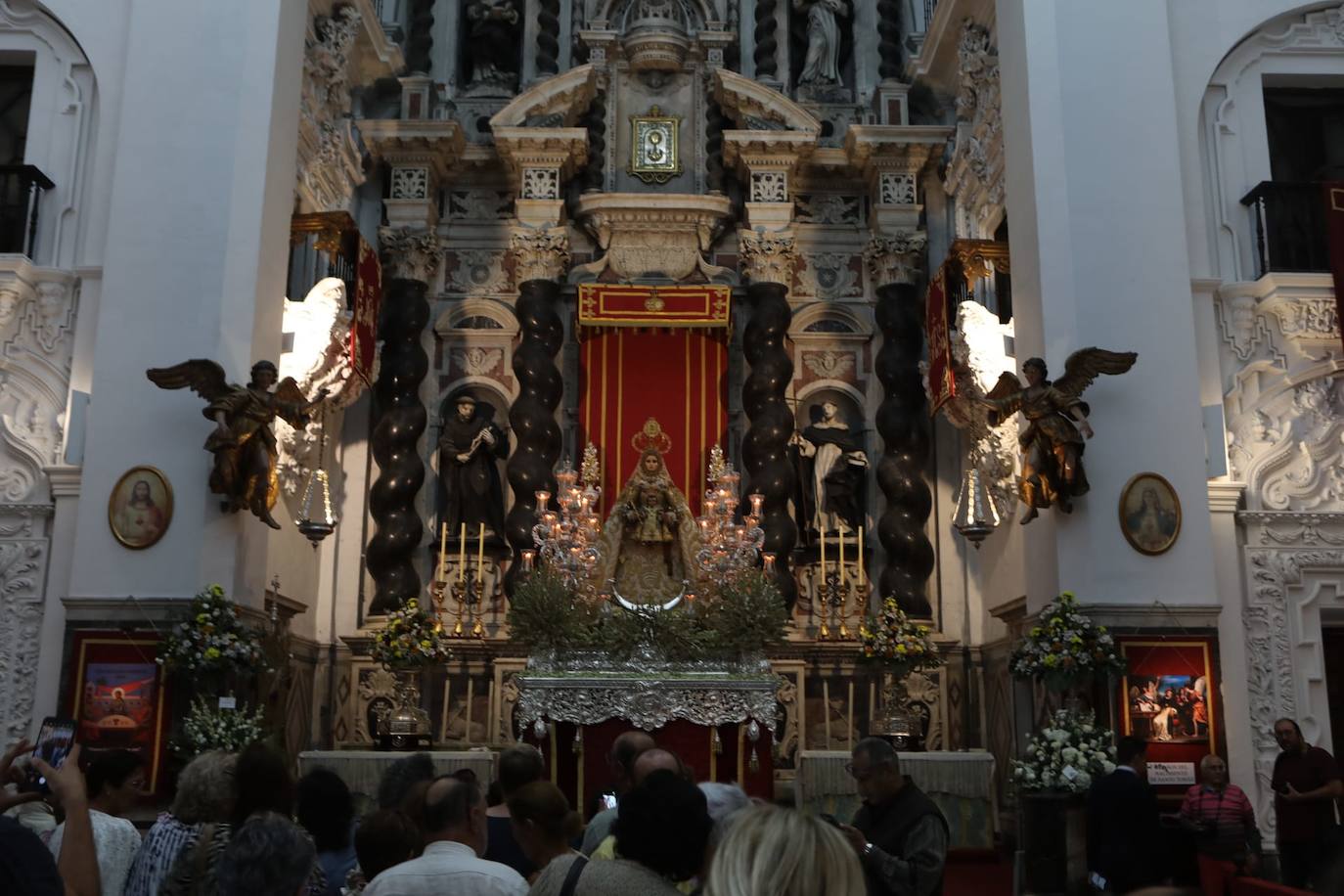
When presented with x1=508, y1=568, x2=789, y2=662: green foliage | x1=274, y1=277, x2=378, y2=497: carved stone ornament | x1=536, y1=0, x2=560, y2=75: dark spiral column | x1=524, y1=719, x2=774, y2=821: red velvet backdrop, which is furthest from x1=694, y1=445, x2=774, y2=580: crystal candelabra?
x1=536, y1=0, x2=560, y2=75: dark spiral column

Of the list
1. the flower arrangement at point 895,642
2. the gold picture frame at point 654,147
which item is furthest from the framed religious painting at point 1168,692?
the gold picture frame at point 654,147

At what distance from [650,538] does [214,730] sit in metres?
5.30

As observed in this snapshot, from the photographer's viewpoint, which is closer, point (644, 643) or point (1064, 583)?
point (1064, 583)

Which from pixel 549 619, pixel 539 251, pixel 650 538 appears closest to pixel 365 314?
pixel 539 251

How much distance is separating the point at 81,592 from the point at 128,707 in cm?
100

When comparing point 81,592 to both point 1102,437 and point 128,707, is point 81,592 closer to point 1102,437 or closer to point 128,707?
point 128,707

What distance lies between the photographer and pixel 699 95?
53.8 feet

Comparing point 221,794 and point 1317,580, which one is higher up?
point 1317,580

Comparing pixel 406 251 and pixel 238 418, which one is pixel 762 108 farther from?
pixel 238 418

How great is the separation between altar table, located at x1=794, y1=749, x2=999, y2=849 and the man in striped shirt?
6.47 ft

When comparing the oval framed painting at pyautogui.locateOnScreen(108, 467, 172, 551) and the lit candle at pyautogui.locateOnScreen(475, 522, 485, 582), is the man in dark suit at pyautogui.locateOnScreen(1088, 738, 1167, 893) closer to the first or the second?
the oval framed painting at pyautogui.locateOnScreen(108, 467, 172, 551)

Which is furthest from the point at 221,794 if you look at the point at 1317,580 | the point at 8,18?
the point at 8,18

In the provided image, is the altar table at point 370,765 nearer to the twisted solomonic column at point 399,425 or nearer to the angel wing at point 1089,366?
the twisted solomonic column at point 399,425

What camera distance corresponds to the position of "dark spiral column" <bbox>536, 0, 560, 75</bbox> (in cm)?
1659
